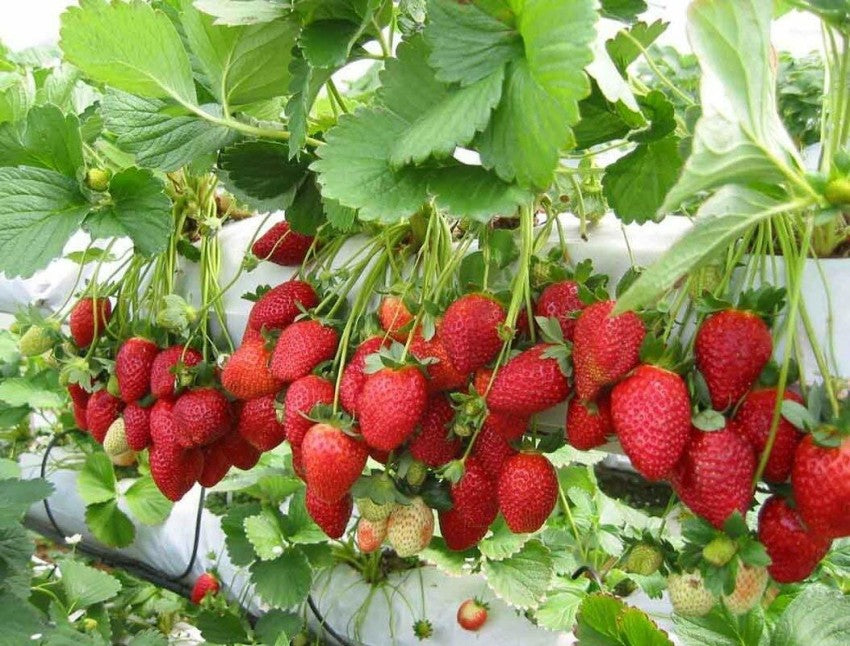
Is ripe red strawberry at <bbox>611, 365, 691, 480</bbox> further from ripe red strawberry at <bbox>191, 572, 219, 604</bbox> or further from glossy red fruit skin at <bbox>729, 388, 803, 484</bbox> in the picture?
ripe red strawberry at <bbox>191, 572, 219, 604</bbox>

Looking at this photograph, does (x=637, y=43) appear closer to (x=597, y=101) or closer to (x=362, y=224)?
(x=597, y=101)

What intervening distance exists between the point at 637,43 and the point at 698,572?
0.34 meters

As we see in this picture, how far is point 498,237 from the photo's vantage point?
0.60 metres

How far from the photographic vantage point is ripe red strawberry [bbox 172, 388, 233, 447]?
75 cm

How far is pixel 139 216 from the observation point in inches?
27.9

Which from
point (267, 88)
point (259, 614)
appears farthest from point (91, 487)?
point (267, 88)

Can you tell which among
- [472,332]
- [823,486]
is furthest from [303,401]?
[823,486]

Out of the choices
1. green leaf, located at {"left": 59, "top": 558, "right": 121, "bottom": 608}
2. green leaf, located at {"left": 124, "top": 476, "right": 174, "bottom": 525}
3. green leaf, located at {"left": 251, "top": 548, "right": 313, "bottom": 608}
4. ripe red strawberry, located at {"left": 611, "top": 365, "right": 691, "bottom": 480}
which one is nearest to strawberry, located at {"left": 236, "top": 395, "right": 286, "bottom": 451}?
ripe red strawberry, located at {"left": 611, "top": 365, "right": 691, "bottom": 480}

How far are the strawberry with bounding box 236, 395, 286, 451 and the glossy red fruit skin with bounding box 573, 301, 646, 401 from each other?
1.00 feet

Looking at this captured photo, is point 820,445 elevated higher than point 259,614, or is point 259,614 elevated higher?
point 820,445

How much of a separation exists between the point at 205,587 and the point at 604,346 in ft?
3.48

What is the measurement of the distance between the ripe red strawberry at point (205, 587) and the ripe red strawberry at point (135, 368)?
62 cm

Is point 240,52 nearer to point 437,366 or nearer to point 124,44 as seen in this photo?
point 124,44

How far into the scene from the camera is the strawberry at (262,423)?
72cm
